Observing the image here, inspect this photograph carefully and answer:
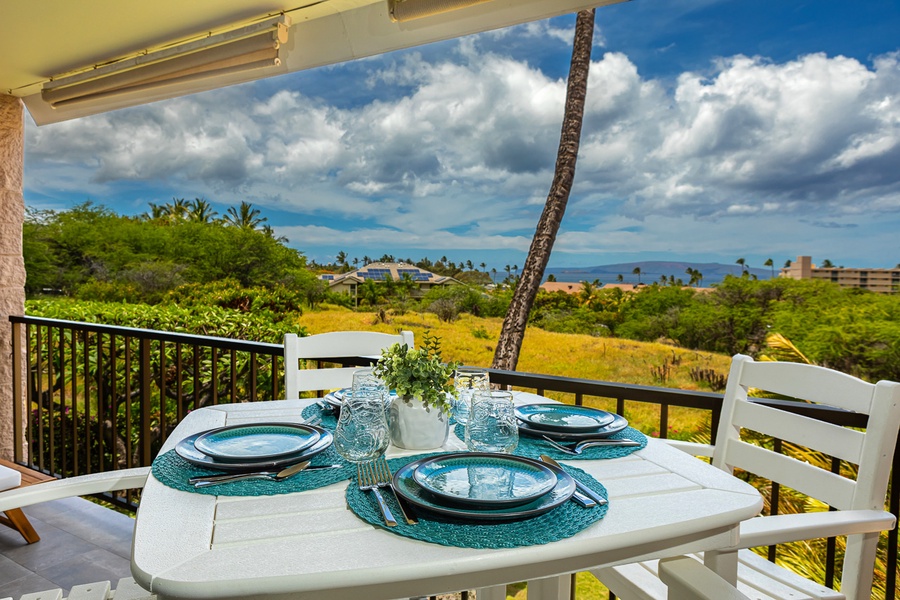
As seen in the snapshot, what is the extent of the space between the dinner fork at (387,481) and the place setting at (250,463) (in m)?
0.06

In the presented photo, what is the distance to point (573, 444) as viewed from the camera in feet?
4.34

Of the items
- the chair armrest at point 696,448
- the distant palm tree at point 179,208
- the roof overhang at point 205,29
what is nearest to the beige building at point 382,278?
the distant palm tree at point 179,208

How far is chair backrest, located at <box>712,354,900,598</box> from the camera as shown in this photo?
49.9 inches

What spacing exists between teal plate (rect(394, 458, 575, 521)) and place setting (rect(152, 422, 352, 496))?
0.15m

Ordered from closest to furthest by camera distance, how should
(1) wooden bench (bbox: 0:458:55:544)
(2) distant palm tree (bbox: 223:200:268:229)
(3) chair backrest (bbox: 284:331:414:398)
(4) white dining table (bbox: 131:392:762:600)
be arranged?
(4) white dining table (bbox: 131:392:762:600) < (3) chair backrest (bbox: 284:331:414:398) < (1) wooden bench (bbox: 0:458:55:544) < (2) distant palm tree (bbox: 223:200:268:229)

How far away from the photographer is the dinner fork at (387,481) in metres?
0.91

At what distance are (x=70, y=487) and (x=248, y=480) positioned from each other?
1.74 feet

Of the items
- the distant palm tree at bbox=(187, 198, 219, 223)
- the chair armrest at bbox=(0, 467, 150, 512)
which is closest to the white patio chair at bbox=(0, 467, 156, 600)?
the chair armrest at bbox=(0, 467, 150, 512)

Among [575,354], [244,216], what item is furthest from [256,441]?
[244,216]

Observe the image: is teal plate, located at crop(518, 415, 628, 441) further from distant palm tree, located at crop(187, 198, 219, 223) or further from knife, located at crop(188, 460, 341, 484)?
distant palm tree, located at crop(187, 198, 219, 223)

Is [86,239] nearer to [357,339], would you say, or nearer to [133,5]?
[133,5]

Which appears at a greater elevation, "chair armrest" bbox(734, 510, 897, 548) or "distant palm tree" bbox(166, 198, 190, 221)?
"distant palm tree" bbox(166, 198, 190, 221)

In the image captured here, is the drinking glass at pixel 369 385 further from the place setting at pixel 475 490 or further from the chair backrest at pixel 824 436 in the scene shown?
the chair backrest at pixel 824 436

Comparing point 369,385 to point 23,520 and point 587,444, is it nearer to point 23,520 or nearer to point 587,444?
point 587,444
